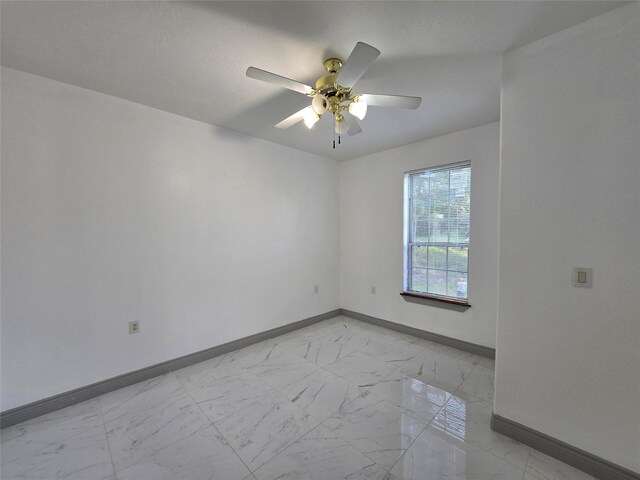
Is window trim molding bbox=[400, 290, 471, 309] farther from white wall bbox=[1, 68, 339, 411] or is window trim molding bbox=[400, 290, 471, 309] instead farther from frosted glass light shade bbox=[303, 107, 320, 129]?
frosted glass light shade bbox=[303, 107, 320, 129]

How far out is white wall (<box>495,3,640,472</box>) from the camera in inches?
52.8

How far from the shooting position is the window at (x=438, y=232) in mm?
3037

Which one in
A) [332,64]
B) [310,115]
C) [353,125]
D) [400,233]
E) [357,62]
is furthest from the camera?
[400,233]

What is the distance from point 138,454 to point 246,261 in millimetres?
1848

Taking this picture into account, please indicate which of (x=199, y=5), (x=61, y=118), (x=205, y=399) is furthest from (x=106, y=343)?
(x=199, y=5)

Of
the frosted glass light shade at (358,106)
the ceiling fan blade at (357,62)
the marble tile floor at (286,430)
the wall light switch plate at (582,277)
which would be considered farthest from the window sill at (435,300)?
the ceiling fan blade at (357,62)

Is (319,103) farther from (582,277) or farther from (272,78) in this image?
(582,277)

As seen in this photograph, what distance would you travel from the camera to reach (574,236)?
148 cm

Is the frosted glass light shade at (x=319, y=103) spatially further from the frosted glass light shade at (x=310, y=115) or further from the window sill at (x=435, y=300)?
the window sill at (x=435, y=300)

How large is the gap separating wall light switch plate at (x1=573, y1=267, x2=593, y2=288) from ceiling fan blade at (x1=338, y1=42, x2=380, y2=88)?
1.59 meters

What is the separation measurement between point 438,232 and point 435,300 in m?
0.82

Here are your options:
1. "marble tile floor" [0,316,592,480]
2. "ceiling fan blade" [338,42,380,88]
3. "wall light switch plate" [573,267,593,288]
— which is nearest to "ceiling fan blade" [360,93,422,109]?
"ceiling fan blade" [338,42,380,88]

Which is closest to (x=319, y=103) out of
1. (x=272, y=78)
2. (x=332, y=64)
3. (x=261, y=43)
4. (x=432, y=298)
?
(x=332, y=64)

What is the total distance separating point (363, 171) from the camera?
12.8ft
